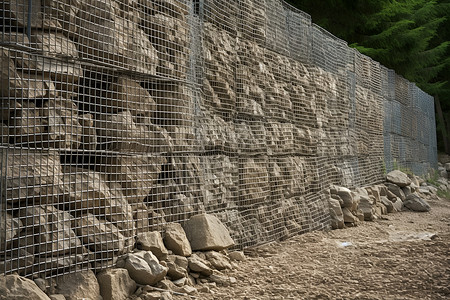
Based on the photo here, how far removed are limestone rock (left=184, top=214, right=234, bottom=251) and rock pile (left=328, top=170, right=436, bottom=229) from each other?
332 cm

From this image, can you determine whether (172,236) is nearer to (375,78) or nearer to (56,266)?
(56,266)

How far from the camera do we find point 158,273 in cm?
364

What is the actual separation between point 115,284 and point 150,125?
1.34 metres

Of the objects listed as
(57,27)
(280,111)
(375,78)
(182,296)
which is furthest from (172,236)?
(375,78)

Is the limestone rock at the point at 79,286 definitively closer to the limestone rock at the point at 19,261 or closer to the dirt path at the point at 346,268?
the limestone rock at the point at 19,261

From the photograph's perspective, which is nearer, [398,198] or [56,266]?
[56,266]

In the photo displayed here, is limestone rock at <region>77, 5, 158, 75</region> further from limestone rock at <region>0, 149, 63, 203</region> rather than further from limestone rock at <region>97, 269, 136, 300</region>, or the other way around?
limestone rock at <region>97, 269, 136, 300</region>

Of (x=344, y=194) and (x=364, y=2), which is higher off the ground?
(x=364, y=2)

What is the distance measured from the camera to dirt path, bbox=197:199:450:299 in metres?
3.94

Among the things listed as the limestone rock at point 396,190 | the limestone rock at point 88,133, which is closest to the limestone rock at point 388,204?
the limestone rock at point 396,190

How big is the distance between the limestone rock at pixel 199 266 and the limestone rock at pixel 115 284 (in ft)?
2.24

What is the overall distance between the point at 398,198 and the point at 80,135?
27.5 feet

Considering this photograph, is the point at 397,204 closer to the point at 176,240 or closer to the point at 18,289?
the point at 176,240

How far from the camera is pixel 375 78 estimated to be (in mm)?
11078
